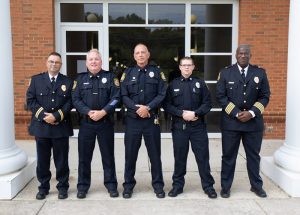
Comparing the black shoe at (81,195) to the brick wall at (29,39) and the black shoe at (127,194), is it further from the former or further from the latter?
the brick wall at (29,39)

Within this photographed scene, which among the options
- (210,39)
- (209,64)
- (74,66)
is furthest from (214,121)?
(74,66)

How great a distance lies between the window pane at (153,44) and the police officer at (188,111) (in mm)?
4070

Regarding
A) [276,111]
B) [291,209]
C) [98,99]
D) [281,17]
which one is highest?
[281,17]

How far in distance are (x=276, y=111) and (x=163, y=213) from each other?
517 centimetres

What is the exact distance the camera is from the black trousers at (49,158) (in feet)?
17.7

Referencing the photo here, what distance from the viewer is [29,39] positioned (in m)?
9.03

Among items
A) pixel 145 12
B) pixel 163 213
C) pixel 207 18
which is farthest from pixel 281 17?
pixel 163 213

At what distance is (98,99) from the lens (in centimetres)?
531

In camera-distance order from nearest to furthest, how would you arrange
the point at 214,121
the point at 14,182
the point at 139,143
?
the point at 139,143 → the point at 14,182 → the point at 214,121

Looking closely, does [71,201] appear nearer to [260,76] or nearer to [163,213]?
[163,213]

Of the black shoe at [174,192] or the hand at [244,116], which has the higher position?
the hand at [244,116]

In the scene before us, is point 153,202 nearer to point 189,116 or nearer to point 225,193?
point 225,193

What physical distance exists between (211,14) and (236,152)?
4755 mm

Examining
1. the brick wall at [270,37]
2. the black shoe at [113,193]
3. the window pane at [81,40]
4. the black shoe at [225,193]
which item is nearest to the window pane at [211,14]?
the brick wall at [270,37]
